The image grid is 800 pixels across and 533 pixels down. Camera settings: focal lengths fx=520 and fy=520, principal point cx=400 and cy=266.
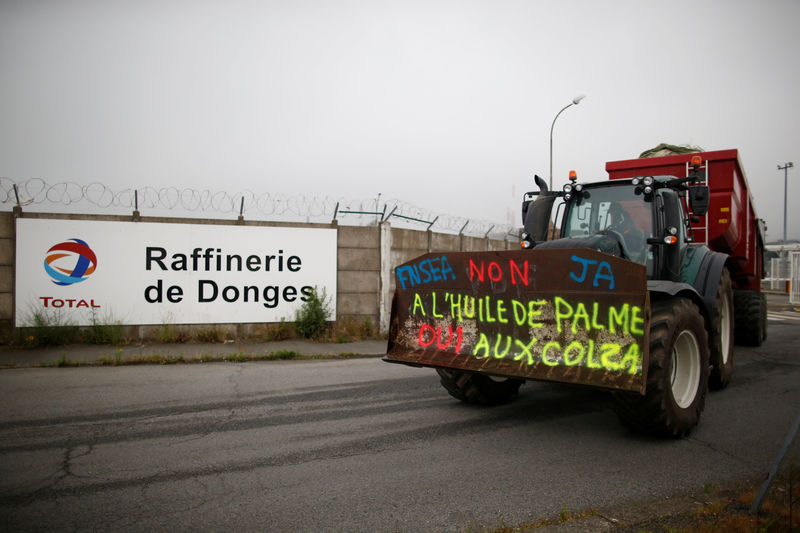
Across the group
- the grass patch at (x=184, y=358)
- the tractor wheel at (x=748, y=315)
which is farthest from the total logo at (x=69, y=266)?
the tractor wheel at (x=748, y=315)

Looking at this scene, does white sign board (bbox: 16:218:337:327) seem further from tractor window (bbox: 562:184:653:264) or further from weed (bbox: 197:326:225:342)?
tractor window (bbox: 562:184:653:264)

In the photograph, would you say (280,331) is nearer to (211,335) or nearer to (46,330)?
(211,335)

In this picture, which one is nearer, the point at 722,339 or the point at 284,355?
the point at 722,339

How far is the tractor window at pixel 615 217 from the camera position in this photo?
19.7 feet

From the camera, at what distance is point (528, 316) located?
4.70 meters

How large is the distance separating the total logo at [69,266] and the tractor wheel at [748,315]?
41.4 feet

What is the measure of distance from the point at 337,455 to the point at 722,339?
5.62 meters

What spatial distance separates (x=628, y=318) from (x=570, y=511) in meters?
1.58

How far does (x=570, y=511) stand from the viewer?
132 inches

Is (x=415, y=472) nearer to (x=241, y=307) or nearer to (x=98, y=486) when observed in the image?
(x=98, y=486)

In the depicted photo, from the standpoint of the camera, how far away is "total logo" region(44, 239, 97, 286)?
10.0 meters

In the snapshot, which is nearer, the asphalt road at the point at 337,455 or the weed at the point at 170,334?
the asphalt road at the point at 337,455

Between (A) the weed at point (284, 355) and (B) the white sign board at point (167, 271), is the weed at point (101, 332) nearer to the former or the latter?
(B) the white sign board at point (167, 271)

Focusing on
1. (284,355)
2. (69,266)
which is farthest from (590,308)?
(69,266)
